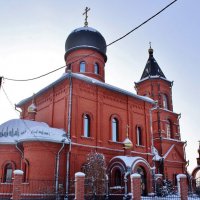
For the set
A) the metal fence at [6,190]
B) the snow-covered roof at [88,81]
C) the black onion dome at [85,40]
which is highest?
the black onion dome at [85,40]

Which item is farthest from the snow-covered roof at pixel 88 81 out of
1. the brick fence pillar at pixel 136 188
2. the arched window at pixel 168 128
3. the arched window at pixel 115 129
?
the brick fence pillar at pixel 136 188

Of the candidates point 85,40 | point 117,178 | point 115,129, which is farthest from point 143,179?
point 85,40

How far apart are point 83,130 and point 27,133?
3.05m

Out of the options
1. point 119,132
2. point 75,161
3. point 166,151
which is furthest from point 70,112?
point 166,151

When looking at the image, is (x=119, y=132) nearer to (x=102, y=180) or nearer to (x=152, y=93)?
(x=102, y=180)

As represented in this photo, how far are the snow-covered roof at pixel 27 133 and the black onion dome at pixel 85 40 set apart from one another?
7.00m

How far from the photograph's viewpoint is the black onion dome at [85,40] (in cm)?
1939

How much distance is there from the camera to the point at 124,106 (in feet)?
58.9

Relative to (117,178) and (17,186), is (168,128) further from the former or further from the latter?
(17,186)

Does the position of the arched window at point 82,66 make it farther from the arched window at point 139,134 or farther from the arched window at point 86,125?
the arched window at point 139,134

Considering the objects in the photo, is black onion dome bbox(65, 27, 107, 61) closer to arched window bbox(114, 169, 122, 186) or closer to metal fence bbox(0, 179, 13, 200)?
arched window bbox(114, 169, 122, 186)

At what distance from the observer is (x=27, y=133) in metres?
14.0

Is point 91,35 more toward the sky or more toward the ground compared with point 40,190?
more toward the sky

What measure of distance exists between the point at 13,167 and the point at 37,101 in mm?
5141
